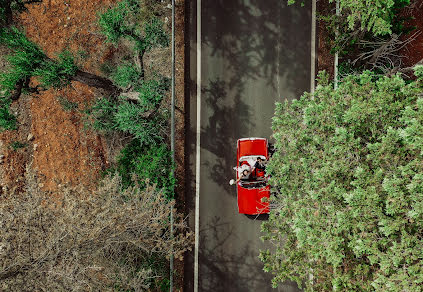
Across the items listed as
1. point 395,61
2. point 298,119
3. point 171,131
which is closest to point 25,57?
point 171,131

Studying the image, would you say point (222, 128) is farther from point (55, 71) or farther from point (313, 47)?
point (55, 71)

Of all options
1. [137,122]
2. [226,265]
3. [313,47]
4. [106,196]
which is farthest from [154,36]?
[226,265]

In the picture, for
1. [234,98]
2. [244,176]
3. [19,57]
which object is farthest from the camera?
[234,98]

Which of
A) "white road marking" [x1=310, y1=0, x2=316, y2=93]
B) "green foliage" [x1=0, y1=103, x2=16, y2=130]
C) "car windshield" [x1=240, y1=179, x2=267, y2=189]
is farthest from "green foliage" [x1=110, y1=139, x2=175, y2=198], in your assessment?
"white road marking" [x1=310, y1=0, x2=316, y2=93]

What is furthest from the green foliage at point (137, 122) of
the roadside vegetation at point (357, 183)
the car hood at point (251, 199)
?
the roadside vegetation at point (357, 183)

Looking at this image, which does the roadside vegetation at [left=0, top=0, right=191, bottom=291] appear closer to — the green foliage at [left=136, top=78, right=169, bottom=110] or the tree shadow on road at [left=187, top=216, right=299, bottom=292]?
the green foliage at [left=136, top=78, right=169, bottom=110]

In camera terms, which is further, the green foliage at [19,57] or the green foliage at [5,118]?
the green foliage at [5,118]

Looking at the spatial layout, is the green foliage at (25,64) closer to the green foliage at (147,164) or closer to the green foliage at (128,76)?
the green foliage at (128,76)
